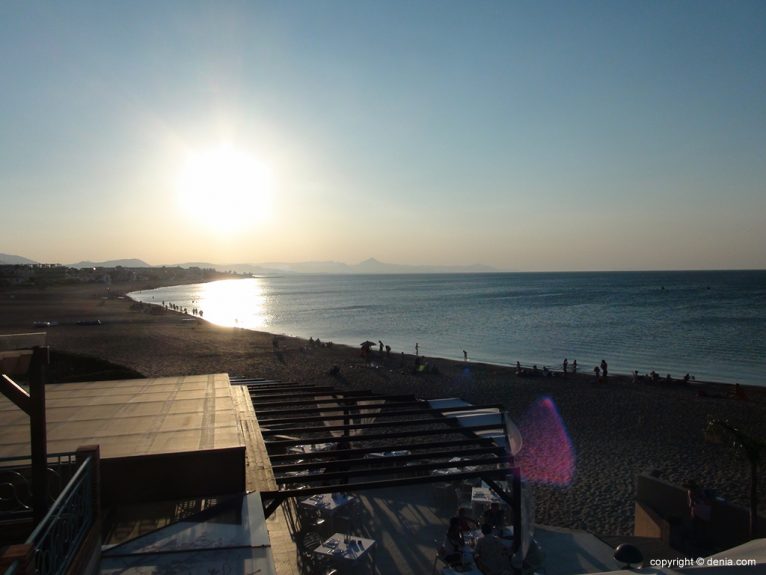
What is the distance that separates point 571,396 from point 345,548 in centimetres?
1875

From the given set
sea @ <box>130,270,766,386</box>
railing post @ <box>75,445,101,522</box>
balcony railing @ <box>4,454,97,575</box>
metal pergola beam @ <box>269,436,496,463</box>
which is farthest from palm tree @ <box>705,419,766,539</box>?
sea @ <box>130,270,766,386</box>

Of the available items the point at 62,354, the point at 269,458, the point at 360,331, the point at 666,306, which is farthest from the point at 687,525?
the point at 666,306

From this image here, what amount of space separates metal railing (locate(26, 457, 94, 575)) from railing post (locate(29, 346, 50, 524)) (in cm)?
35

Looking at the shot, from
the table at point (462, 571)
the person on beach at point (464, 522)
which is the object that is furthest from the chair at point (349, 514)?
the table at point (462, 571)

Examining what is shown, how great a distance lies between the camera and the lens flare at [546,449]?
14188 mm

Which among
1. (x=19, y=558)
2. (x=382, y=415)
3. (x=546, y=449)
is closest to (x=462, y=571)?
(x=382, y=415)

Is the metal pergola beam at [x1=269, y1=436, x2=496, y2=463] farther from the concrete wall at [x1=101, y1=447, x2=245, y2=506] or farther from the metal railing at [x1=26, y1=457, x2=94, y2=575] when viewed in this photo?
the metal railing at [x1=26, y1=457, x2=94, y2=575]

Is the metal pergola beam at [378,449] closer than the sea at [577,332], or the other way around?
the metal pergola beam at [378,449]

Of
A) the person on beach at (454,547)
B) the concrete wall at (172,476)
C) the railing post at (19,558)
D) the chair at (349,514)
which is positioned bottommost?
the chair at (349,514)

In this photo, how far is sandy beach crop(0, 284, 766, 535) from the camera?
1313 cm

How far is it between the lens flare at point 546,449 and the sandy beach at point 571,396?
0.33 metres

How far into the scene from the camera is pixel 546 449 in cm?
1658

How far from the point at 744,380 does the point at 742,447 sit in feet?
83.4

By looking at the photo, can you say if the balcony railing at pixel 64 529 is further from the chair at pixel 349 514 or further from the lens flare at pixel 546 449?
the lens flare at pixel 546 449
